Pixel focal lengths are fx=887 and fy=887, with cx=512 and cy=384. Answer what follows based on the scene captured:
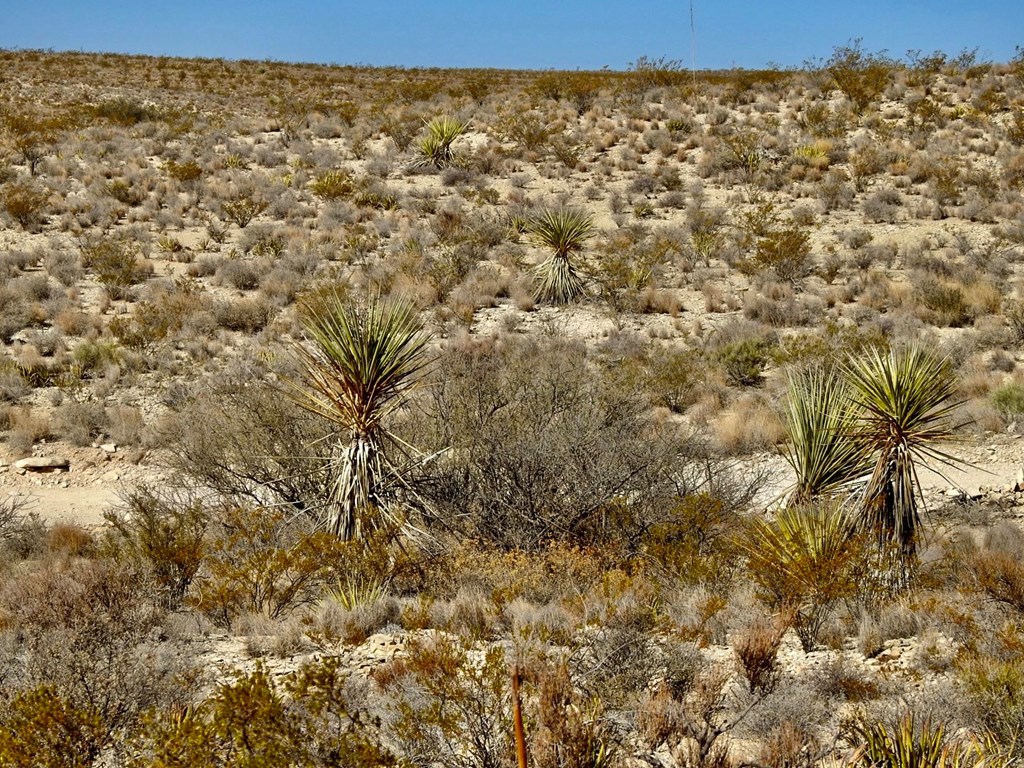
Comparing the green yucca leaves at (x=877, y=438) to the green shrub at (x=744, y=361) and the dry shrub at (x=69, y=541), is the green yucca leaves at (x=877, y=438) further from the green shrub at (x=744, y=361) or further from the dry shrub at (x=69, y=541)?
the dry shrub at (x=69, y=541)

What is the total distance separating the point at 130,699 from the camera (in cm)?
462

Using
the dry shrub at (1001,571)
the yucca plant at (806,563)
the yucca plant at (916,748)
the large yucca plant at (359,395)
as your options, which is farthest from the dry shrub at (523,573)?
the dry shrub at (1001,571)

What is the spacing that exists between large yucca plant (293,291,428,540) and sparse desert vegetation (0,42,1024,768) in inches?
1.7

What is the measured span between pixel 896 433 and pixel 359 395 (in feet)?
14.3

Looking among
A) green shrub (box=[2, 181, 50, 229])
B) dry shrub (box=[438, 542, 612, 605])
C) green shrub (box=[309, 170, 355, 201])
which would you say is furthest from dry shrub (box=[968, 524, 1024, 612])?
green shrub (box=[2, 181, 50, 229])

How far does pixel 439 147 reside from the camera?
24844mm

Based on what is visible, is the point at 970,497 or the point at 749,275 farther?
the point at 749,275

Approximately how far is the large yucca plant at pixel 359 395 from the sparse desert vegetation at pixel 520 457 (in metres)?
0.04

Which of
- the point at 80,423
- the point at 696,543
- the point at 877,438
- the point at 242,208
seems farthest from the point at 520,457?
the point at 242,208

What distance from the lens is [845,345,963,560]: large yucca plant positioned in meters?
6.89

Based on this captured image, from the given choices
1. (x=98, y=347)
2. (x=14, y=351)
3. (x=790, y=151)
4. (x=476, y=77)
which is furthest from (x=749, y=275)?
(x=476, y=77)

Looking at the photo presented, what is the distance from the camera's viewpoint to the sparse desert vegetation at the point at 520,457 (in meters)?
4.55

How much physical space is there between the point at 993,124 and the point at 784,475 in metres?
19.9

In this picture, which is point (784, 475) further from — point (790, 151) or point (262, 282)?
point (790, 151)
